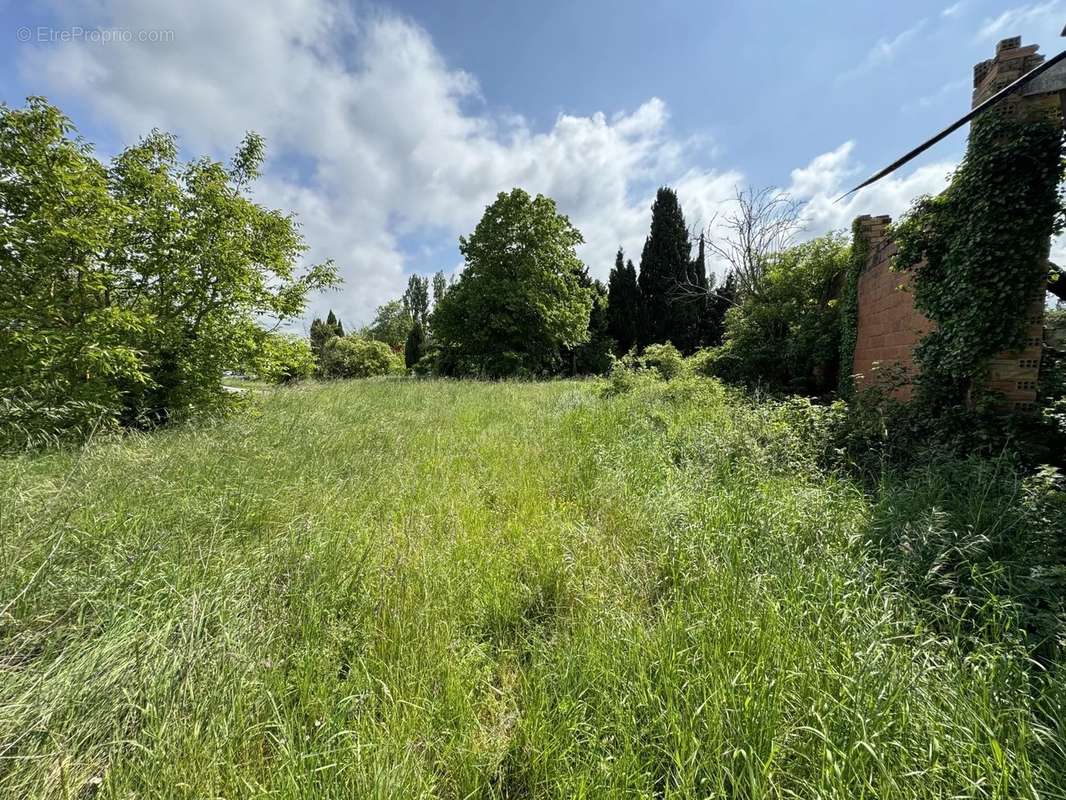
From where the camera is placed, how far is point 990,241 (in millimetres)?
3551

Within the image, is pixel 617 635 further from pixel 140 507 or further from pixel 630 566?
pixel 140 507

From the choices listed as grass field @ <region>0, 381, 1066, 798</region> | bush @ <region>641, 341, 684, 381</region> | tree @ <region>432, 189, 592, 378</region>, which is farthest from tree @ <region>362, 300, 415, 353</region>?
grass field @ <region>0, 381, 1066, 798</region>

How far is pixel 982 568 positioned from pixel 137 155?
30.4ft

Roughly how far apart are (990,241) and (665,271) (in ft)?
62.2

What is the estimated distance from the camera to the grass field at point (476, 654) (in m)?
1.12

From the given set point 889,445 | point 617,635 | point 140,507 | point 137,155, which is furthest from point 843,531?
point 137,155

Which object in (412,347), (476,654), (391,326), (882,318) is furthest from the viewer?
(391,326)

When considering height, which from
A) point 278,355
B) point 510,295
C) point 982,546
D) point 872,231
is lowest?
point 982,546

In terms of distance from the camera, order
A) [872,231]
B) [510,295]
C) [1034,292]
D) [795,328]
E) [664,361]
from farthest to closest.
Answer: [510,295] < [664,361] < [795,328] < [872,231] < [1034,292]

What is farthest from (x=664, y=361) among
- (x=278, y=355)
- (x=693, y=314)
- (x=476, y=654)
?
(x=693, y=314)

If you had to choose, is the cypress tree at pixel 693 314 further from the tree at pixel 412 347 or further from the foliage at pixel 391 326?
the foliage at pixel 391 326

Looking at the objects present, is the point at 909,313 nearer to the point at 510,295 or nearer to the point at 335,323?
the point at 510,295

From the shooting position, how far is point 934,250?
4117 mm

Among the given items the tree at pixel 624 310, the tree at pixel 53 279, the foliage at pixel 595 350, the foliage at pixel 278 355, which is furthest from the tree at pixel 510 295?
the tree at pixel 53 279
